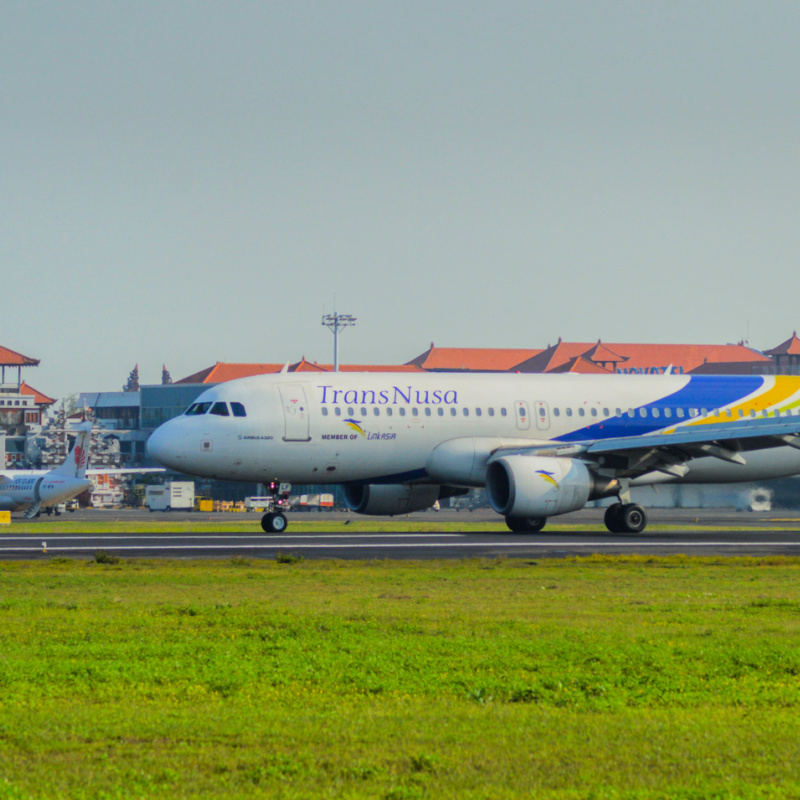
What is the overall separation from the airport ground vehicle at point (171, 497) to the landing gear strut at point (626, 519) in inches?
3250

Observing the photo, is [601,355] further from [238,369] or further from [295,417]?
[295,417]

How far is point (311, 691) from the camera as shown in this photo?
10.3 m

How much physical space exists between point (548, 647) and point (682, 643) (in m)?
1.55

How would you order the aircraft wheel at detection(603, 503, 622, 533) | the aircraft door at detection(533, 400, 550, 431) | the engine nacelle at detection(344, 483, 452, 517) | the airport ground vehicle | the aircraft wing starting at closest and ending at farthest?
the aircraft wing → the aircraft wheel at detection(603, 503, 622, 533) → the engine nacelle at detection(344, 483, 452, 517) → the aircraft door at detection(533, 400, 550, 431) → the airport ground vehicle

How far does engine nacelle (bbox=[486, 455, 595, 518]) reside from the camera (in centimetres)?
3444

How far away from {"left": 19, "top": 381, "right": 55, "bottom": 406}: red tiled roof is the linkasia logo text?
144044 millimetres

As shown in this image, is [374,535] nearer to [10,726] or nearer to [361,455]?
[361,455]

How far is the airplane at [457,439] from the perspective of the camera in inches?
1398

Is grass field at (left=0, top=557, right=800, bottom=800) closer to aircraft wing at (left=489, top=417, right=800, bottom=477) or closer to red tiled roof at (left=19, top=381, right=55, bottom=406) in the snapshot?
aircraft wing at (left=489, top=417, right=800, bottom=477)

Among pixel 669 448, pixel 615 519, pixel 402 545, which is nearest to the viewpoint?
pixel 402 545

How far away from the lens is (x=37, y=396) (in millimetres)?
174500

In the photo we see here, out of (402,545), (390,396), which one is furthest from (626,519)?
(402,545)

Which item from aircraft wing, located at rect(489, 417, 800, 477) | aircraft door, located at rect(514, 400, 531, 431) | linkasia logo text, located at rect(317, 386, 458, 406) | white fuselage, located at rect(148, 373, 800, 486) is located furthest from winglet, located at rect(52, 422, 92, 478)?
aircraft wing, located at rect(489, 417, 800, 477)

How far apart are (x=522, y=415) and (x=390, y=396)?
4.36m
